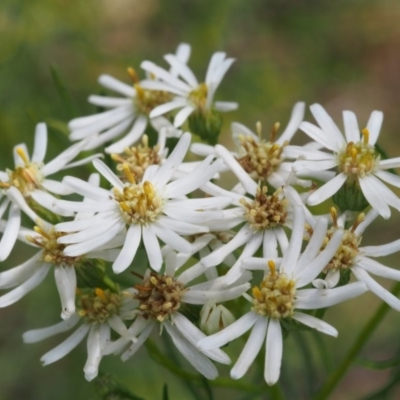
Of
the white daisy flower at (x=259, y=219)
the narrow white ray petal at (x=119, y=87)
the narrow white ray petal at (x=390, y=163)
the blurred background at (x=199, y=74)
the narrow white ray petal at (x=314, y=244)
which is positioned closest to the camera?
the narrow white ray petal at (x=314, y=244)

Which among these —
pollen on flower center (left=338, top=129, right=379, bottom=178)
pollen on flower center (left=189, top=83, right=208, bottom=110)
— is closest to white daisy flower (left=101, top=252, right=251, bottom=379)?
pollen on flower center (left=338, top=129, right=379, bottom=178)

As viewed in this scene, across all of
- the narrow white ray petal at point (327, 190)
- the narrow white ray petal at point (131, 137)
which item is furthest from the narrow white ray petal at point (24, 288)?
the narrow white ray petal at point (327, 190)

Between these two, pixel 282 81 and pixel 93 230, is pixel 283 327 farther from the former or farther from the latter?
pixel 282 81

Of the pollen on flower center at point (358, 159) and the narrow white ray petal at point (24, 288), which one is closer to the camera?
the narrow white ray petal at point (24, 288)

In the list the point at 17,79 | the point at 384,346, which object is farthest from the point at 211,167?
the point at 384,346

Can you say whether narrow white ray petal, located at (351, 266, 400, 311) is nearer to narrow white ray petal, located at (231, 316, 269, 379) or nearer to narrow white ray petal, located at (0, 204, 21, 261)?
narrow white ray petal, located at (231, 316, 269, 379)

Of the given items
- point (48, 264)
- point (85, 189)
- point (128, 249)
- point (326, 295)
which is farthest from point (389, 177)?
point (48, 264)

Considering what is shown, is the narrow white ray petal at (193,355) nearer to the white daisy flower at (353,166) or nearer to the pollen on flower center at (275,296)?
the pollen on flower center at (275,296)
